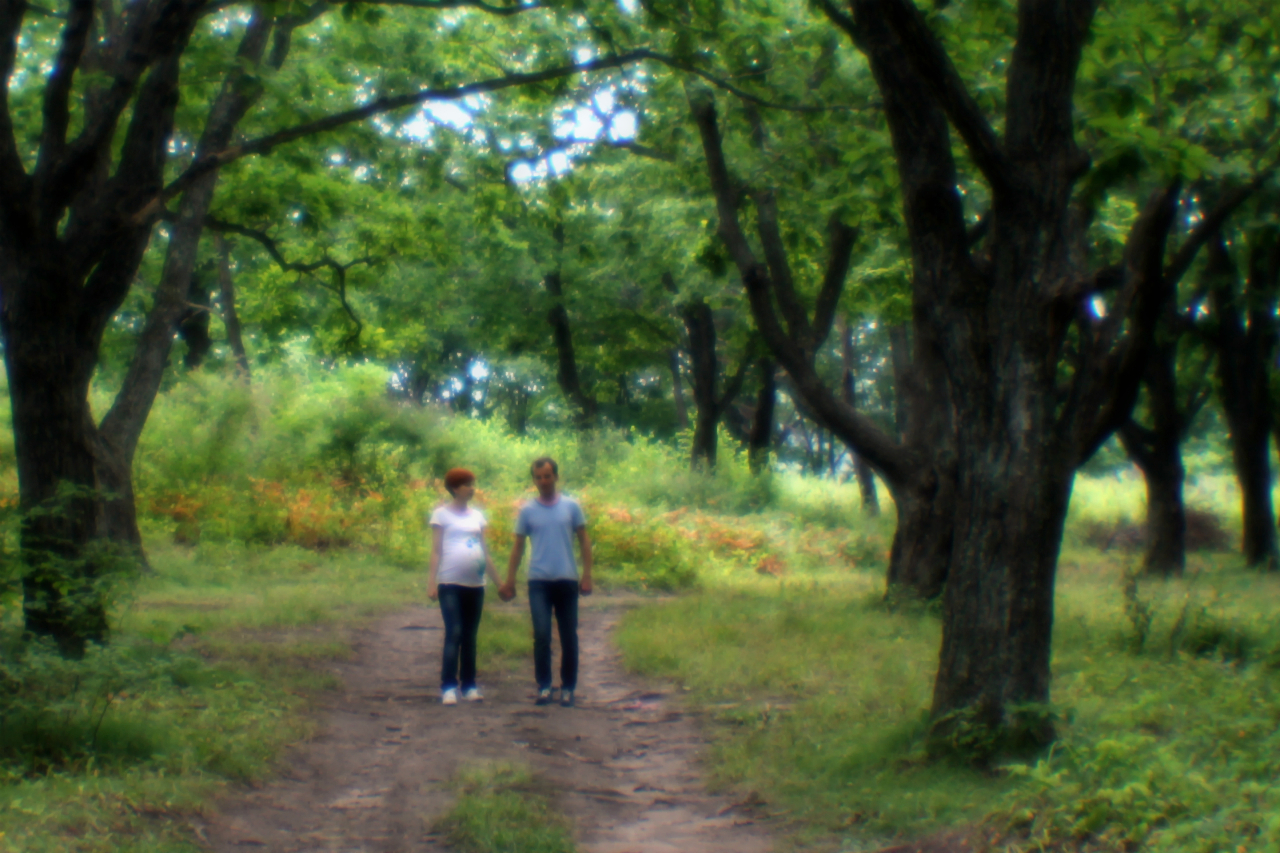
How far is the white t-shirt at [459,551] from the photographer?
8.52 m

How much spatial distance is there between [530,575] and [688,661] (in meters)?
2.37

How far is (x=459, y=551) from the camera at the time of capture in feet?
28.1

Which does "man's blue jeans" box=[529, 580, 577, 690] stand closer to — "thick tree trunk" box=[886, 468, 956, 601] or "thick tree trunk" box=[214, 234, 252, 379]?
"thick tree trunk" box=[886, 468, 956, 601]

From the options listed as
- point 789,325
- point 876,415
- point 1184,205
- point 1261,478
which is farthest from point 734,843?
point 876,415

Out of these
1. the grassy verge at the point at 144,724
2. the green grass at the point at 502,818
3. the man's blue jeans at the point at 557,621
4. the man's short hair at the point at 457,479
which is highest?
the man's short hair at the point at 457,479

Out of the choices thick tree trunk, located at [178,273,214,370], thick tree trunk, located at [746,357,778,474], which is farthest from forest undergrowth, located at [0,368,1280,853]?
thick tree trunk, located at [178,273,214,370]

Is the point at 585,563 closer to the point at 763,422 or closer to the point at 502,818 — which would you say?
the point at 502,818

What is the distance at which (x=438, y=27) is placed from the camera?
17391 mm

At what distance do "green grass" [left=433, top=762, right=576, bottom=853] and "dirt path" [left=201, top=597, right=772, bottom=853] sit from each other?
12 cm

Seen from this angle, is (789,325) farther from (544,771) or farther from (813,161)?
(544,771)

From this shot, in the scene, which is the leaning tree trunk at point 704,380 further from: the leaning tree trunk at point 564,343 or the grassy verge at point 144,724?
the grassy verge at point 144,724

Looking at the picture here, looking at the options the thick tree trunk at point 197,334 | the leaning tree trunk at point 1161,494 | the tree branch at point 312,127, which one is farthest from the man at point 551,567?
the thick tree trunk at point 197,334

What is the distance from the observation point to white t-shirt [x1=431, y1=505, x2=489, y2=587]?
8516 millimetres

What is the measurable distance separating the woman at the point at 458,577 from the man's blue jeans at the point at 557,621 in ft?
1.21
